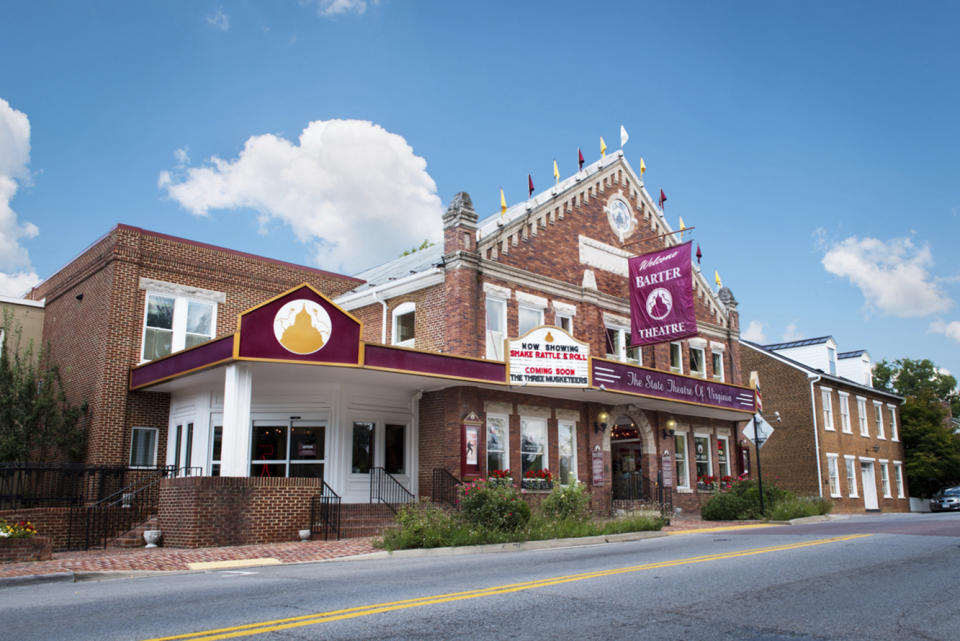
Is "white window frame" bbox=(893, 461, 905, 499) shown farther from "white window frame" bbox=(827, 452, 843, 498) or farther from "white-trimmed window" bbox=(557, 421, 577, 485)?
"white-trimmed window" bbox=(557, 421, 577, 485)

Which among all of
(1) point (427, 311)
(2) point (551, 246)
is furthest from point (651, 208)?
(1) point (427, 311)

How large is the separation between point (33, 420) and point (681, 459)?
22150 millimetres

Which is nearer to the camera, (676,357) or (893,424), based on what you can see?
(676,357)

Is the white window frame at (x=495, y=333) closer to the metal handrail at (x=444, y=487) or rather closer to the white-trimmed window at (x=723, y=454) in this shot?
the metal handrail at (x=444, y=487)

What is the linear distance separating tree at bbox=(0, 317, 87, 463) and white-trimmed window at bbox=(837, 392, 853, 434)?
1383 inches

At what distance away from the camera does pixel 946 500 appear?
42.2 metres

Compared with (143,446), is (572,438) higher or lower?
higher

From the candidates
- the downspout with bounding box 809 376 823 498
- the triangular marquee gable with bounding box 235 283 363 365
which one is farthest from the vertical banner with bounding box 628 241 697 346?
the downspout with bounding box 809 376 823 498

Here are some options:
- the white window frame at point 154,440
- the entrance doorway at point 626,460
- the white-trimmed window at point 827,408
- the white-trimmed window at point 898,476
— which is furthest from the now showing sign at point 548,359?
the white-trimmed window at point 898,476

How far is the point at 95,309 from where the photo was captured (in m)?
23.1

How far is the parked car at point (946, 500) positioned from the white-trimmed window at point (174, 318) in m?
39.8

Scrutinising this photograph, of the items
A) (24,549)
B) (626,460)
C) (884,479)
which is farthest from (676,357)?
(24,549)

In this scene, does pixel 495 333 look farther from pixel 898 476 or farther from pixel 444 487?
pixel 898 476

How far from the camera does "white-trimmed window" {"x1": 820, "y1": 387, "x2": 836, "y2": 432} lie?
3791 centimetres
